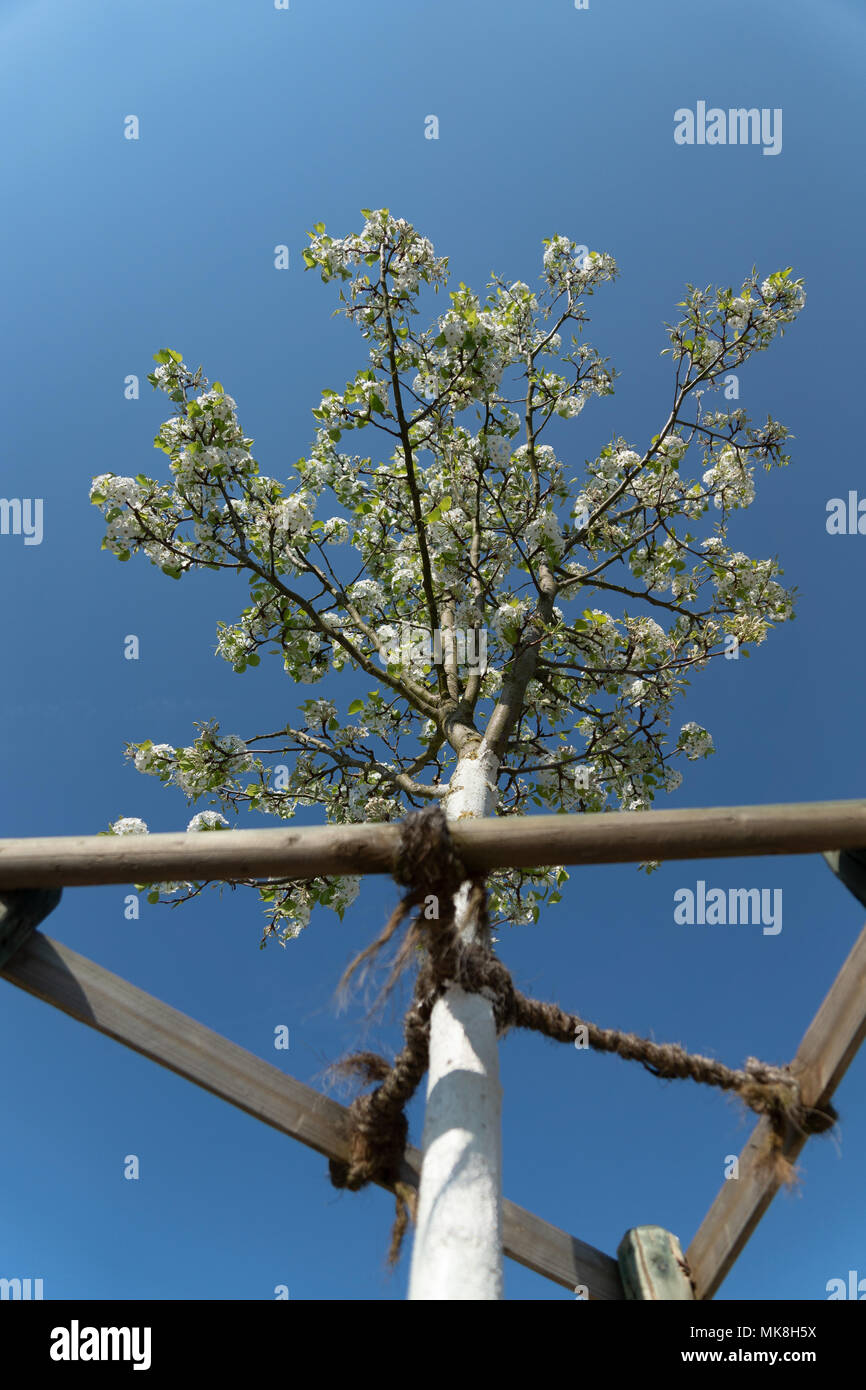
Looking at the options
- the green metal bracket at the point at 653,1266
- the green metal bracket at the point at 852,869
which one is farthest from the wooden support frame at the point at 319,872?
the green metal bracket at the point at 653,1266

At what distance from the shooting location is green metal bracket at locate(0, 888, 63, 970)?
2506mm

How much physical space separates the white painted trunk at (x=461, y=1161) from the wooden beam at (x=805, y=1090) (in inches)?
38.6

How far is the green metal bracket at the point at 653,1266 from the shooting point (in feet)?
9.42

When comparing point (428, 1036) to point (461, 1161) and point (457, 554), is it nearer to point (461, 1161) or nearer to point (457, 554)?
point (461, 1161)

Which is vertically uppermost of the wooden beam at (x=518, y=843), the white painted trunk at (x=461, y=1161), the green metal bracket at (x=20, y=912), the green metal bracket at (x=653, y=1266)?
the wooden beam at (x=518, y=843)

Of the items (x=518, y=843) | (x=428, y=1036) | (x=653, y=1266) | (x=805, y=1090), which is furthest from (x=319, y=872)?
(x=653, y=1266)

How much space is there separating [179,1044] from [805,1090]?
2.12m

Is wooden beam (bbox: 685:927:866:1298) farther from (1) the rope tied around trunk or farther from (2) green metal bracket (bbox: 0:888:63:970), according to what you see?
(2) green metal bracket (bbox: 0:888:63:970)

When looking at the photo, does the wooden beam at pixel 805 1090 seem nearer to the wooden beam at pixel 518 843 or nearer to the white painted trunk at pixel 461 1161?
the wooden beam at pixel 518 843

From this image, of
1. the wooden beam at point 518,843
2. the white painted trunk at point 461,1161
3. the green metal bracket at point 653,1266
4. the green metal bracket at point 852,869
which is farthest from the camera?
the green metal bracket at point 653,1266

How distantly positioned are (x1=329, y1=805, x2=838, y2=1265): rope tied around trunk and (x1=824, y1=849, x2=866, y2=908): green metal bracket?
2.26 ft

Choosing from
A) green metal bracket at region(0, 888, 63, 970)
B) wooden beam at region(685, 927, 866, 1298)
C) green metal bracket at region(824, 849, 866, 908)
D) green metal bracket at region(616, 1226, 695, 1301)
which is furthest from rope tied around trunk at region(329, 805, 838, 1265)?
green metal bracket at region(0, 888, 63, 970)
